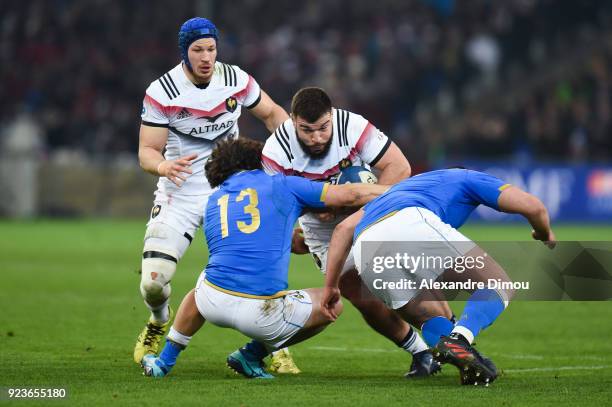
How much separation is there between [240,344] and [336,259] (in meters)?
2.66

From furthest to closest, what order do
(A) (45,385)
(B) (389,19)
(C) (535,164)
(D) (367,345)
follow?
1. (B) (389,19)
2. (C) (535,164)
3. (D) (367,345)
4. (A) (45,385)

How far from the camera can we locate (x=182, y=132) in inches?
340

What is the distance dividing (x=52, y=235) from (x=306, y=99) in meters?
15.6

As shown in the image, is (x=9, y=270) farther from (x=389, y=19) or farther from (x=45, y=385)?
(x=389, y=19)

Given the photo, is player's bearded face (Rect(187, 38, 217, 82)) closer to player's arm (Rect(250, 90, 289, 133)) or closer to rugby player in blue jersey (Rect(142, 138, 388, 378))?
player's arm (Rect(250, 90, 289, 133))

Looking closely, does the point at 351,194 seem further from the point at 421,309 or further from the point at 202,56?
the point at 202,56

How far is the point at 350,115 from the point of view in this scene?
7.92 metres

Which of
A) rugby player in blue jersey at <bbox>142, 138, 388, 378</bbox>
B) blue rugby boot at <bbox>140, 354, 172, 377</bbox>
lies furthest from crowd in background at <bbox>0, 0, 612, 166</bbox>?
blue rugby boot at <bbox>140, 354, 172, 377</bbox>

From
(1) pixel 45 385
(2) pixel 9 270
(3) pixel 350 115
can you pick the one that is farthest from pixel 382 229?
(2) pixel 9 270

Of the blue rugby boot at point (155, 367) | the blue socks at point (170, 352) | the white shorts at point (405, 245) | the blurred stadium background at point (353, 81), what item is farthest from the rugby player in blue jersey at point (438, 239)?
the blurred stadium background at point (353, 81)

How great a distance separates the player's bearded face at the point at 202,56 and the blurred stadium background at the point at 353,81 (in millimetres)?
16643

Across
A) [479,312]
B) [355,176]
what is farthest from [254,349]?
[479,312]

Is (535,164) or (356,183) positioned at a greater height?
(356,183)

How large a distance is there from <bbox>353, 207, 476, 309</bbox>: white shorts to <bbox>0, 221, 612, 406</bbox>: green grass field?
2.16 feet
